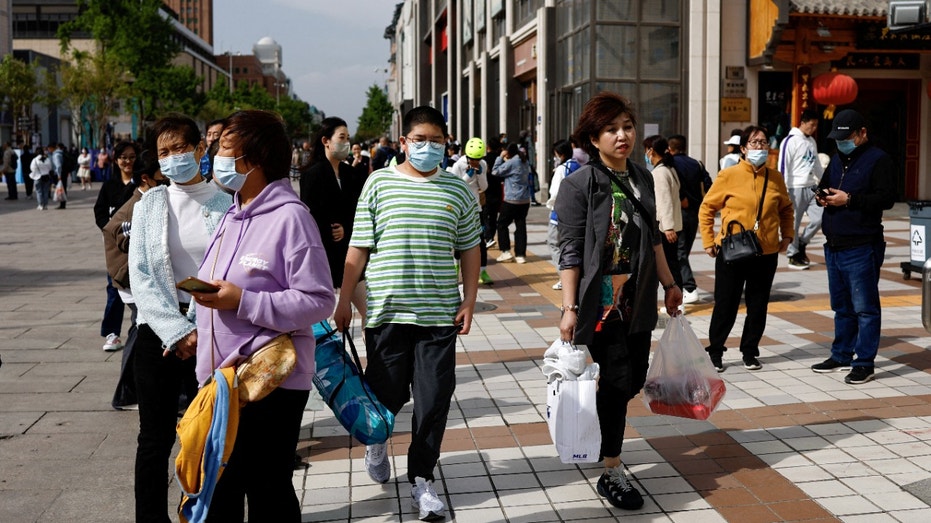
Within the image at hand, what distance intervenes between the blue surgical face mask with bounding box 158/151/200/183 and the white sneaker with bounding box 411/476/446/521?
5.56 feet

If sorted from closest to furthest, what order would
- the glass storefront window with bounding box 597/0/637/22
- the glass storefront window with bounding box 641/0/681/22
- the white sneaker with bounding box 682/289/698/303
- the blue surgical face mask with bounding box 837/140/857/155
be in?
the blue surgical face mask with bounding box 837/140/857/155
the white sneaker with bounding box 682/289/698/303
the glass storefront window with bounding box 641/0/681/22
the glass storefront window with bounding box 597/0/637/22

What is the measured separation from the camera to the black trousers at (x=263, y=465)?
137 inches

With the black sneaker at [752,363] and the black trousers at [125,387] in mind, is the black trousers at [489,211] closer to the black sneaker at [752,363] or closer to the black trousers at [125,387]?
the black sneaker at [752,363]

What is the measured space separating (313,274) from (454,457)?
2.49m

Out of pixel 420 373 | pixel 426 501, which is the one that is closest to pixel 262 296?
pixel 420 373

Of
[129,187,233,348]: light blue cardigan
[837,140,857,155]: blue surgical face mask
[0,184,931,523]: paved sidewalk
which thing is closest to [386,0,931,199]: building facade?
[0,184,931,523]: paved sidewalk

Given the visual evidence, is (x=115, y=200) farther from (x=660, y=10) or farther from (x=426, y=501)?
(x=660, y=10)

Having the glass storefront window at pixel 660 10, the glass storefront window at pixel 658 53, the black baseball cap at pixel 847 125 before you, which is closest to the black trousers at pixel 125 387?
the black baseball cap at pixel 847 125

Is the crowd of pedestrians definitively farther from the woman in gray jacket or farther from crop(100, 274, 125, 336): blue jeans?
crop(100, 274, 125, 336): blue jeans

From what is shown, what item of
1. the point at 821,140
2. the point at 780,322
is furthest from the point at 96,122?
the point at 780,322

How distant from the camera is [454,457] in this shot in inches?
222

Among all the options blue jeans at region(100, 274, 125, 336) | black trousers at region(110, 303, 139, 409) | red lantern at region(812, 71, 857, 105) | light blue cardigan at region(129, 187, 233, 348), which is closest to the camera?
light blue cardigan at region(129, 187, 233, 348)

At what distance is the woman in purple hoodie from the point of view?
133 inches

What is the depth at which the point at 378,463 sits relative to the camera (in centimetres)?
511
